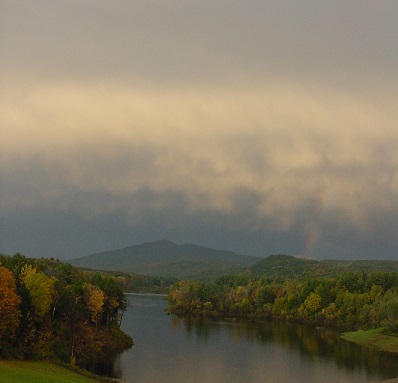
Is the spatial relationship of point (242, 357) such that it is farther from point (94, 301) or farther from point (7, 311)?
point (7, 311)

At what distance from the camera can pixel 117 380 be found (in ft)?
243

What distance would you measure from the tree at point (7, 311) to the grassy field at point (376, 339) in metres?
82.9

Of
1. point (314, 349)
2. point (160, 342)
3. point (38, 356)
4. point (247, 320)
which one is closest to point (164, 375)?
point (38, 356)

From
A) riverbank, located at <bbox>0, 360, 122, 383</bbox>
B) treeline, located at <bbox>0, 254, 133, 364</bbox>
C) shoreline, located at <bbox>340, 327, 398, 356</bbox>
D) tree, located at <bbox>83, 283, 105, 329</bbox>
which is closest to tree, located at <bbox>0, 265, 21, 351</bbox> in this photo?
treeline, located at <bbox>0, 254, 133, 364</bbox>

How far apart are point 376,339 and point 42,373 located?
9245cm

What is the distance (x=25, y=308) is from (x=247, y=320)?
428 feet

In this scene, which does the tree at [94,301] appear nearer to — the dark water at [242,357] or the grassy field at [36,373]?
the dark water at [242,357]

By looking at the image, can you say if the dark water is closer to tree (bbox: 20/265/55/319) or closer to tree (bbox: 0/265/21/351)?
tree (bbox: 20/265/55/319)

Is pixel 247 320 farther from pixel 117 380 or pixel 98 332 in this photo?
pixel 117 380

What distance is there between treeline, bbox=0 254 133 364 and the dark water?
5.88 metres

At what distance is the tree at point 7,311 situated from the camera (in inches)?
2691

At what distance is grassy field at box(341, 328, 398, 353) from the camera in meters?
125

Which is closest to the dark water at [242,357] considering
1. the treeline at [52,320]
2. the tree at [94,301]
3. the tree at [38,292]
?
the treeline at [52,320]

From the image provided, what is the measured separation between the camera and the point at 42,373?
213 feet
